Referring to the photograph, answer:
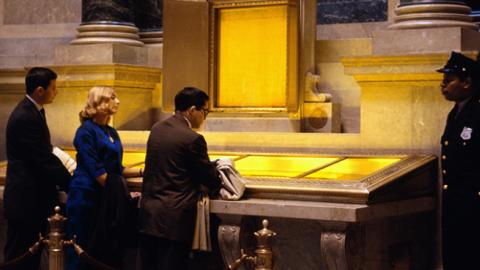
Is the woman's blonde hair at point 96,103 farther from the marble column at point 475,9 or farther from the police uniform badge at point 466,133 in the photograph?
the marble column at point 475,9

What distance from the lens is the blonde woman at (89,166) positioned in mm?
7285

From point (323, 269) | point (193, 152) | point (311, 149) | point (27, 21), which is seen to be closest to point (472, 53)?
point (311, 149)

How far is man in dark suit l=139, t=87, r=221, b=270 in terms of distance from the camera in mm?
6996

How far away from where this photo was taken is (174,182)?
7.02 meters

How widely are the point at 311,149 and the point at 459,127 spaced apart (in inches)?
84.6

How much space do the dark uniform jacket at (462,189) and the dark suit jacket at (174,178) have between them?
180cm

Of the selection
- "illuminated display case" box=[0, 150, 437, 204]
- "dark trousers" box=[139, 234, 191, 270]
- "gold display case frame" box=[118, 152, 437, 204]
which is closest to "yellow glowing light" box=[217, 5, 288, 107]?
"illuminated display case" box=[0, 150, 437, 204]

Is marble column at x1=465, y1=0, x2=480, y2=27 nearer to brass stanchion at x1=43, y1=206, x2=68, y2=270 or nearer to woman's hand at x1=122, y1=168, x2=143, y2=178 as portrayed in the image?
woman's hand at x1=122, y1=168, x2=143, y2=178

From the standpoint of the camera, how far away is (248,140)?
381 inches

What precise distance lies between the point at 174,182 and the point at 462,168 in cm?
216

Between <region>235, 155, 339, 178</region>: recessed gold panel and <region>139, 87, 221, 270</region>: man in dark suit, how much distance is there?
1071mm

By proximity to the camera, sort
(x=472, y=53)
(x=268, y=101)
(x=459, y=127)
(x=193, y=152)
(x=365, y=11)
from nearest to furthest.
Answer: (x=193, y=152) → (x=459, y=127) → (x=472, y=53) → (x=268, y=101) → (x=365, y=11)

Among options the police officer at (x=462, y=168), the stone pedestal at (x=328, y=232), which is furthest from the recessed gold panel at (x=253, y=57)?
the police officer at (x=462, y=168)

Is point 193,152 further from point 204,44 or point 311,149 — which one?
point 204,44
